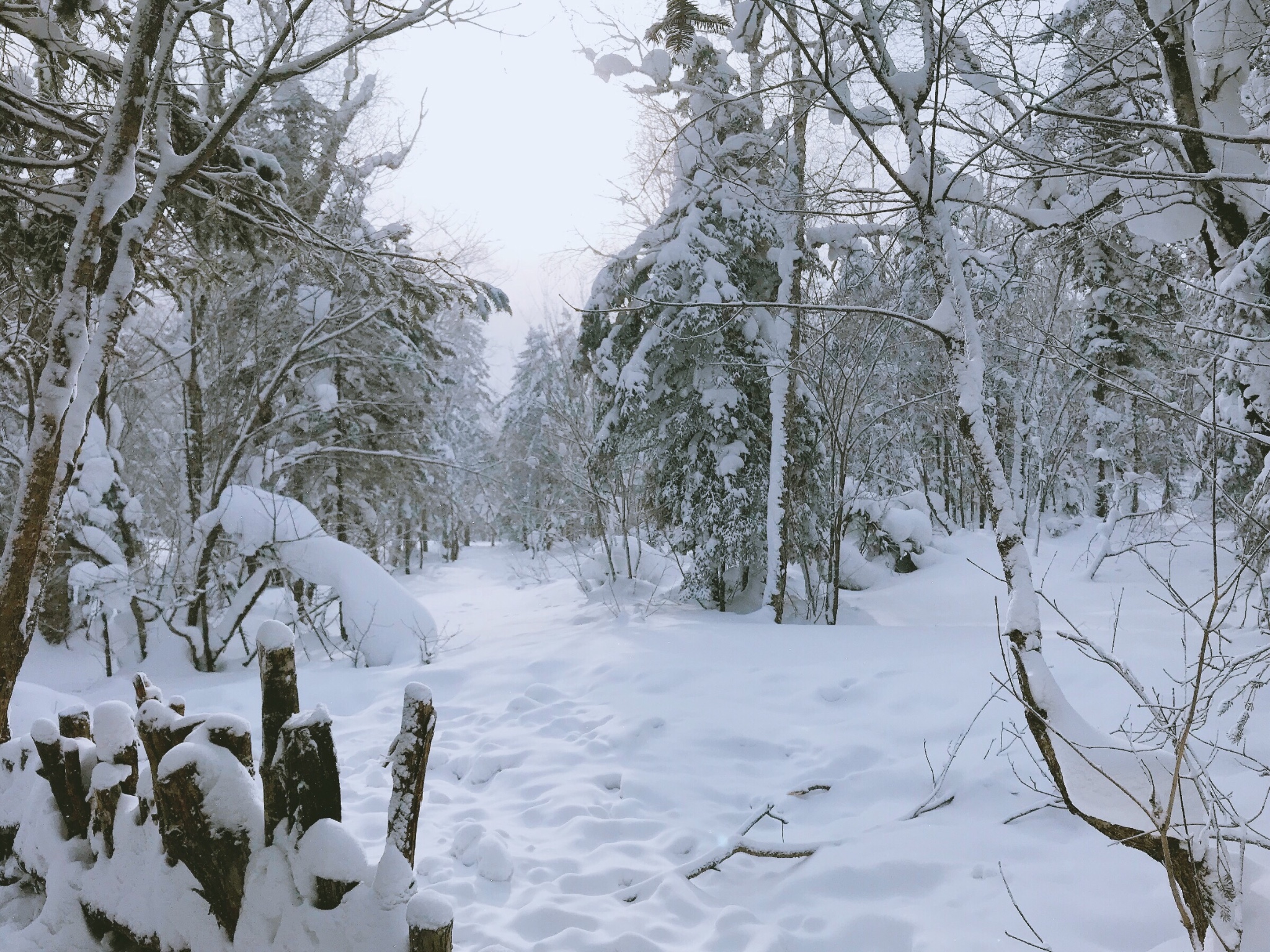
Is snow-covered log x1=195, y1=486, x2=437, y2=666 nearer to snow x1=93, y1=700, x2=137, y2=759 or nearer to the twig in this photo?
snow x1=93, y1=700, x2=137, y2=759

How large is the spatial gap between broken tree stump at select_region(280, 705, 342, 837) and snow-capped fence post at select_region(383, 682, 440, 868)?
0.52 feet

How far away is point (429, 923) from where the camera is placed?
150 cm

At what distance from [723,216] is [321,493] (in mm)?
9687

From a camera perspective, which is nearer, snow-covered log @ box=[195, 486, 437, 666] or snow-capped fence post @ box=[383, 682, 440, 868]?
snow-capped fence post @ box=[383, 682, 440, 868]

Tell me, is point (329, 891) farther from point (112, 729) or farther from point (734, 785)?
point (734, 785)

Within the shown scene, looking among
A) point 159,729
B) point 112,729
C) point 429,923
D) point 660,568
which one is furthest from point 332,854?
Result: point 660,568

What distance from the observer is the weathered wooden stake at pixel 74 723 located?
233cm

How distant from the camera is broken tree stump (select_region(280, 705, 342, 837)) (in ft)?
5.45

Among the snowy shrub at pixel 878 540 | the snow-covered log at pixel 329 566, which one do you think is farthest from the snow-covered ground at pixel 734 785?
the snowy shrub at pixel 878 540

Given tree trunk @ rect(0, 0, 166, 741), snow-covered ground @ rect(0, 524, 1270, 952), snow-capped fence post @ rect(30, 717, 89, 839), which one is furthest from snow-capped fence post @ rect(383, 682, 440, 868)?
tree trunk @ rect(0, 0, 166, 741)


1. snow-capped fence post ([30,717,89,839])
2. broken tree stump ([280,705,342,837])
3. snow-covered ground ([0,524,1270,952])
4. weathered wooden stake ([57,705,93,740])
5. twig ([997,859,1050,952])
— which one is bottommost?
snow-covered ground ([0,524,1270,952])

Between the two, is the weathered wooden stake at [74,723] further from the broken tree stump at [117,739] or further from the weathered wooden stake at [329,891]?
the weathered wooden stake at [329,891]

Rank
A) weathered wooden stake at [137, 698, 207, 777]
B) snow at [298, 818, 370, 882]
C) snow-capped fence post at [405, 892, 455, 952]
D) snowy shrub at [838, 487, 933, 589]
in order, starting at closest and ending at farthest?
snow-capped fence post at [405, 892, 455, 952]
snow at [298, 818, 370, 882]
weathered wooden stake at [137, 698, 207, 777]
snowy shrub at [838, 487, 933, 589]

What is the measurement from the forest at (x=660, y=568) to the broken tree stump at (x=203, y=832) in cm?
1
